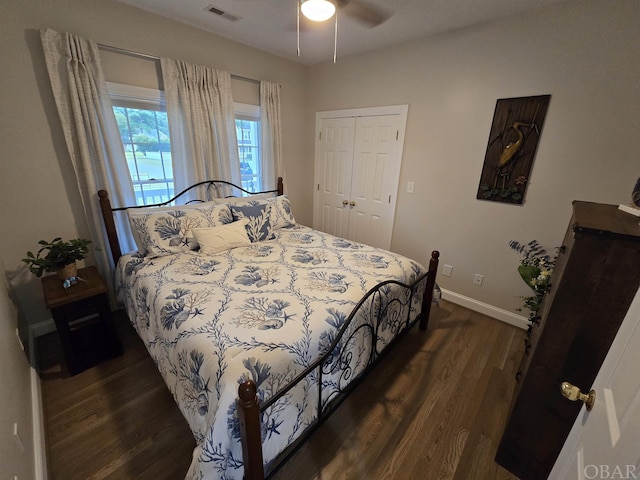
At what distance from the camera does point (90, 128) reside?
6.80 ft

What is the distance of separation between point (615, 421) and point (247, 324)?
1.27 meters

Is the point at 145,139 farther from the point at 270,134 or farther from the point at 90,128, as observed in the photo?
the point at 270,134

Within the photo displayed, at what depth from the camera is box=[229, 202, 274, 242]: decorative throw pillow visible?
252 centimetres

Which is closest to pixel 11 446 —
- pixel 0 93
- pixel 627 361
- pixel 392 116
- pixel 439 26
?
pixel 627 361

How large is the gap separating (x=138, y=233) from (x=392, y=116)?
2.69 m

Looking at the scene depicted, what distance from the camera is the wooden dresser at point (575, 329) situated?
0.96 m

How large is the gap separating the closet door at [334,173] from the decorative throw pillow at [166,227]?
1.78m

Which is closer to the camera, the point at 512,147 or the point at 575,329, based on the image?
the point at 575,329

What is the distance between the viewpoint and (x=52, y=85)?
189 cm

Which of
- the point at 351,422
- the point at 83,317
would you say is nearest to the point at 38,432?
the point at 83,317

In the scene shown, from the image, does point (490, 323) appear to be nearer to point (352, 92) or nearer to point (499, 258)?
point (499, 258)

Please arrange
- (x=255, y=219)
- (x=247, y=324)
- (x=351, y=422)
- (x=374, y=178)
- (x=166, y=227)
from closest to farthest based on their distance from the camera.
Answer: (x=247, y=324), (x=351, y=422), (x=166, y=227), (x=255, y=219), (x=374, y=178)

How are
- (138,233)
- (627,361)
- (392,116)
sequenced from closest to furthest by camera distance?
(627,361), (138,233), (392,116)

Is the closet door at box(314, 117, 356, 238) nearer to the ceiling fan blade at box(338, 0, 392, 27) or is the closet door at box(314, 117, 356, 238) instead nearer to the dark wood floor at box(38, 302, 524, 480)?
the ceiling fan blade at box(338, 0, 392, 27)
